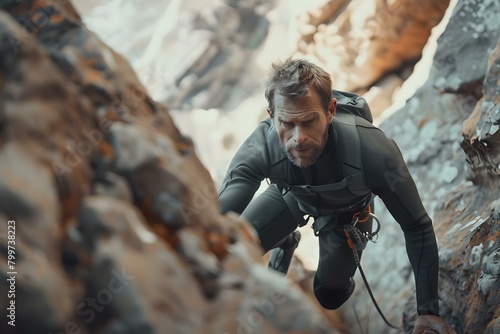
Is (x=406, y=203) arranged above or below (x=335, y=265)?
above

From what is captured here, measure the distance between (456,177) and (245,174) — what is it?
1557 millimetres

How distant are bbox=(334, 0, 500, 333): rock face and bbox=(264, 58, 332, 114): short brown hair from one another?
2.37 feet

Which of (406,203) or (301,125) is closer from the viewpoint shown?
(301,125)

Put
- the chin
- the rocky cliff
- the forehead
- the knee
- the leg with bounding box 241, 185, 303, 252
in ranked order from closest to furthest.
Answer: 1. the rocky cliff
2. the forehead
3. the chin
4. the leg with bounding box 241, 185, 303, 252
5. the knee

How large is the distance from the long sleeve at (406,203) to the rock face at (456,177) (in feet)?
0.60

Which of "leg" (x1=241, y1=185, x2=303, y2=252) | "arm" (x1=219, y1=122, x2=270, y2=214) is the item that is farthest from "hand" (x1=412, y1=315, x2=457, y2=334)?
"arm" (x1=219, y1=122, x2=270, y2=214)

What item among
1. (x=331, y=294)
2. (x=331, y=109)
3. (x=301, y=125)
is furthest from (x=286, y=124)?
(x=331, y=294)

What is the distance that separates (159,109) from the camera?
108 centimetres

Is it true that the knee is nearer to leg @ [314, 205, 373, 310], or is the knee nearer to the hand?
leg @ [314, 205, 373, 310]

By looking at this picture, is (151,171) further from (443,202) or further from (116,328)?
(443,202)

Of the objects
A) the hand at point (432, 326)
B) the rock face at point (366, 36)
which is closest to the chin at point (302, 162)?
the hand at point (432, 326)

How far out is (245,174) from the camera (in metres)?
1.71

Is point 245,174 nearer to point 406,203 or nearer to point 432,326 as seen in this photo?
point 406,203

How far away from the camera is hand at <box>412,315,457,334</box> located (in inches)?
66.5
